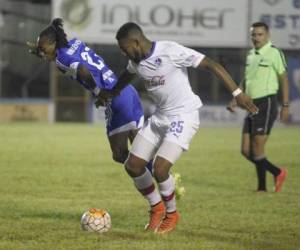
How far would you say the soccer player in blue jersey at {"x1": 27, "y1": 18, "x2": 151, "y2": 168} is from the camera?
9.88 metres

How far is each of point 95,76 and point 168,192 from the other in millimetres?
2004

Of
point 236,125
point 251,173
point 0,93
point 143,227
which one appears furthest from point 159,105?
point 0,93

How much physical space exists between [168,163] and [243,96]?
1.00m

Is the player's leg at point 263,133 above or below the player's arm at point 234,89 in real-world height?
below

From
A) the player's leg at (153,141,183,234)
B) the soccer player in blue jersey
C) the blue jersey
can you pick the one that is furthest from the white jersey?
the blue jersey

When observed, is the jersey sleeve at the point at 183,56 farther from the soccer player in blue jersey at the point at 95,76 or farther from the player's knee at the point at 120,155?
the player's knee at the point at 120,155

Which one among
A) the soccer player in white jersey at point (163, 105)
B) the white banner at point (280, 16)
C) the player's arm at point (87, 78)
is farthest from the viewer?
the white banner at point (280, 16)

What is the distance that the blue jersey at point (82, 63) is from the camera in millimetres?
9969

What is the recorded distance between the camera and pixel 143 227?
30.3 feet

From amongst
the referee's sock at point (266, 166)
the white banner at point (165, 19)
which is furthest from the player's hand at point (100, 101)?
the white banner at point (165, 19)

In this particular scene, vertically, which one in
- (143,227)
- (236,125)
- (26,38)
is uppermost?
(143,227)

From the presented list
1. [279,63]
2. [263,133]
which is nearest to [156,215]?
[263,133]

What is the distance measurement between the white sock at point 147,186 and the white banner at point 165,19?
2611 cm

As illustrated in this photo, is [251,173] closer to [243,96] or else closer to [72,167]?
[72,167]
